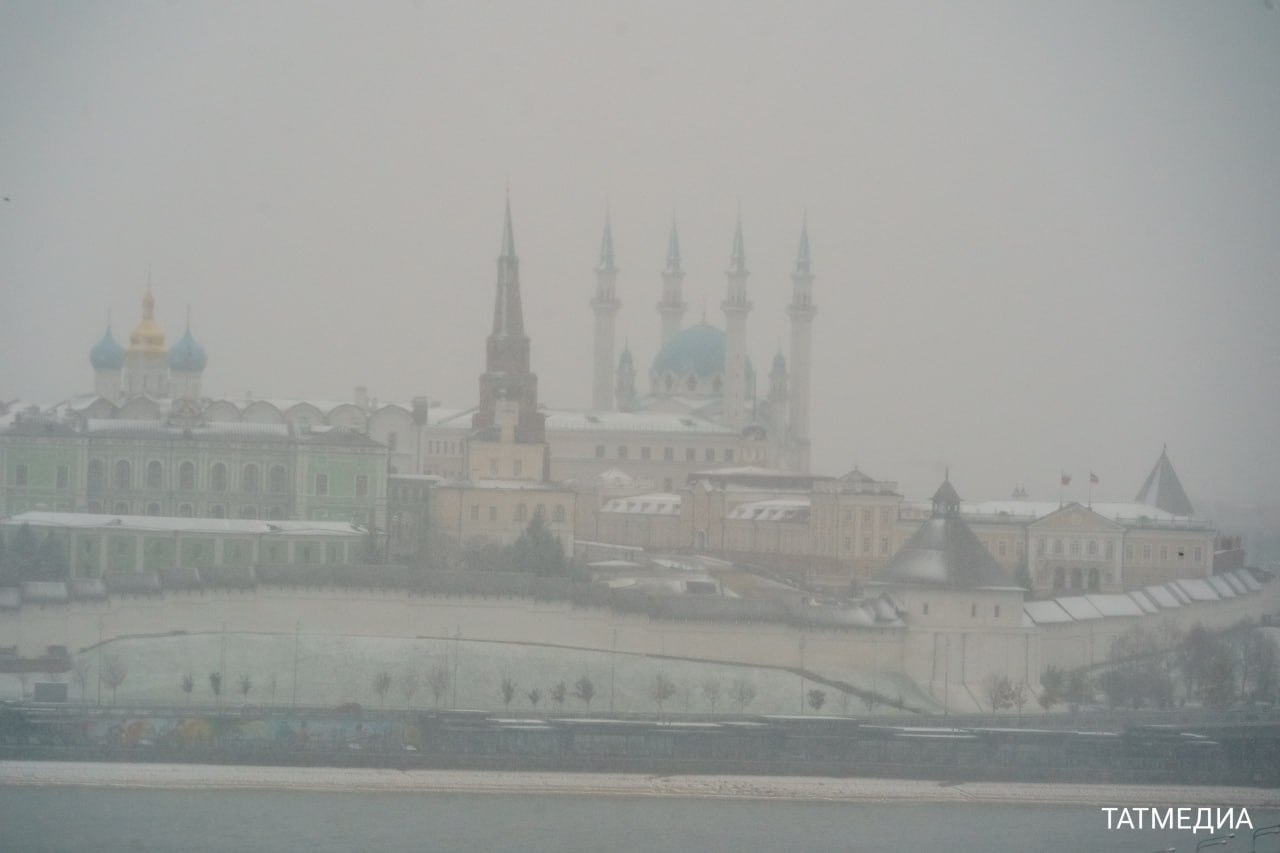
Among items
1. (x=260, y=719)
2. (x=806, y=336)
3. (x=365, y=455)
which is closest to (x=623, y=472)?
(x=806, y=336)

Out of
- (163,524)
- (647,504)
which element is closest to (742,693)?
(163,524)

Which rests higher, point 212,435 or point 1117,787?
point 212,435

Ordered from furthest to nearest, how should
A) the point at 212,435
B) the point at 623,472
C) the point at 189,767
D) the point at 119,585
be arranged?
1. the point at 623,472
2. the point at 212,435
3. the point at 119,585
4. the point at 189,767

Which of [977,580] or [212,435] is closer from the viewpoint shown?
[977,580]

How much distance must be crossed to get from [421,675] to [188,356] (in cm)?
1101

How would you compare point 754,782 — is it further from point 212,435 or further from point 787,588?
point 212,435

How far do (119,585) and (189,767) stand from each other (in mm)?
4137

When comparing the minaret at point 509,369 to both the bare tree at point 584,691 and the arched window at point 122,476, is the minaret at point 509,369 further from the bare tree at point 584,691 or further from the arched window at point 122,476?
the bare tree at point 584,691

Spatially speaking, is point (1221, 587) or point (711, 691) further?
point (1221, 587)

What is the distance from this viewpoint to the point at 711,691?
25875mm

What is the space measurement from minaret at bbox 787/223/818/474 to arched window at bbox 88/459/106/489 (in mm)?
11598

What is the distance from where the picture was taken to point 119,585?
26.3 metres

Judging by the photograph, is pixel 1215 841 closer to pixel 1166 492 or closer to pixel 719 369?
pixel 1166 492

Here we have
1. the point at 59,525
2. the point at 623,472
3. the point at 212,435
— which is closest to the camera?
the point at 59,525
